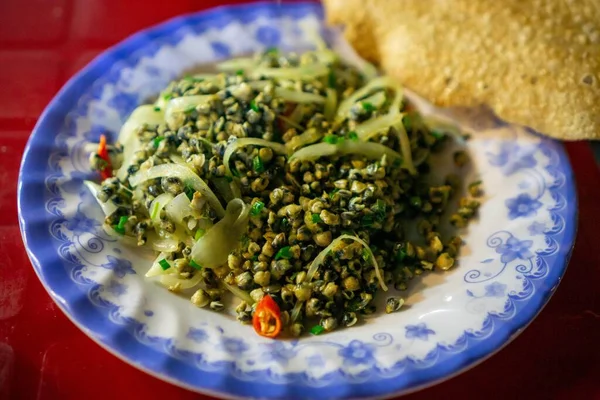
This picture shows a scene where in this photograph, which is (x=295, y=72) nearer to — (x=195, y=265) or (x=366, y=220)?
(x=366, y=220)

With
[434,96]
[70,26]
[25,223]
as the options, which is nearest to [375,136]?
[434,96]

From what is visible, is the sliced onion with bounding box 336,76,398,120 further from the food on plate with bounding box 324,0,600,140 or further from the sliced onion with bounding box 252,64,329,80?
the sliced onion with bounding box 252,64,329,80

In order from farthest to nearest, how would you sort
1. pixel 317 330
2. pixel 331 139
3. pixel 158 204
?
pixel 331 139, pixel 158 204, pixel 317 330

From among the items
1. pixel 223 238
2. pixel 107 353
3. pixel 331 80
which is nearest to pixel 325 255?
pixel 223 238

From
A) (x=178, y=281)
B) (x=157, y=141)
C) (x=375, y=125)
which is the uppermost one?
(x=375, y=125)

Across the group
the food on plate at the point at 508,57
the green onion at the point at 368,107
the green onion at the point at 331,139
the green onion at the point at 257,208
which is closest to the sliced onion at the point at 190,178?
the green onion at the point at 257,208

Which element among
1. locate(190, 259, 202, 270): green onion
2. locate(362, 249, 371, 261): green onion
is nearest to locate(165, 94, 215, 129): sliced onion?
locate(190, 259, 202, 270): green onion

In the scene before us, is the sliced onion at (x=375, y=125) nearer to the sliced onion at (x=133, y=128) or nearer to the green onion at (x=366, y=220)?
the green onion at (x=366, y=220)

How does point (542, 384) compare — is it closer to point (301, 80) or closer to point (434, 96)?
point (434, 96)
